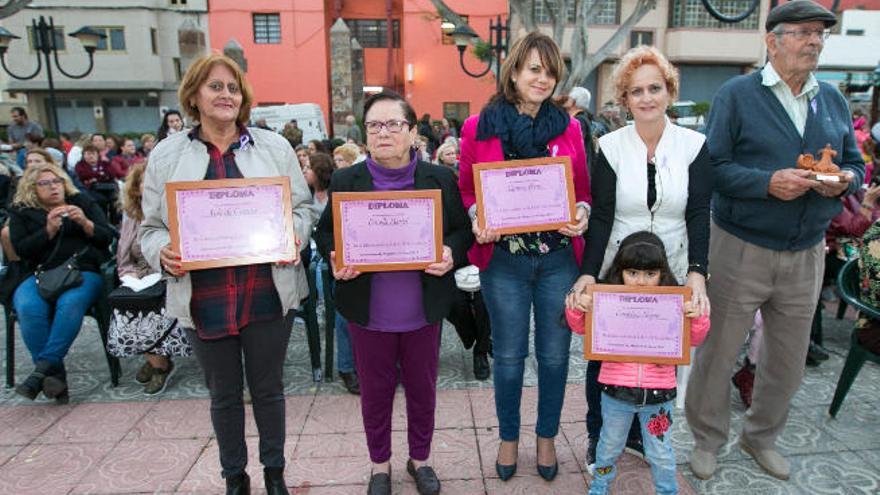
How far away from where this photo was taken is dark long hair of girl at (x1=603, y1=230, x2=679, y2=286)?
247cm

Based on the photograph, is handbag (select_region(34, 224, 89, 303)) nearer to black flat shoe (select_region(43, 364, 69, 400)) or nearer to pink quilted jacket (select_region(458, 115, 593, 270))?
black flat shoe (select_region(43, 364, 69, 400))

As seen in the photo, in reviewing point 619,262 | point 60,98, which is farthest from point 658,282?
point 60,98

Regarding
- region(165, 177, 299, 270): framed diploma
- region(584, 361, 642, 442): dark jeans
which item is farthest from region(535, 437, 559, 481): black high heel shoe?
region(165, 177, 299, 270): framed diploma

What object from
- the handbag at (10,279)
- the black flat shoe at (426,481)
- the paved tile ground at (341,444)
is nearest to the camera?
the black flat shoe at (426,481)

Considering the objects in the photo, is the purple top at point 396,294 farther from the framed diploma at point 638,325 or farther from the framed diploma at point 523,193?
the framed diploma at point 638,325

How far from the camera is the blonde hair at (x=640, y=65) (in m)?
2.53

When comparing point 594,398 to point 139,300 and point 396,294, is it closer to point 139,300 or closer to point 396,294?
point 396,294

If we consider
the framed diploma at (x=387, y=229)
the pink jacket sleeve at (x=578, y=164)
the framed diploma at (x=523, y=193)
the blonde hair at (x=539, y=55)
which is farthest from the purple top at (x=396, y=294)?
the pink jacket sleeve at (x=578, y=164)

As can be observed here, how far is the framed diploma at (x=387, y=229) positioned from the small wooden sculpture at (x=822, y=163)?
1.65 m

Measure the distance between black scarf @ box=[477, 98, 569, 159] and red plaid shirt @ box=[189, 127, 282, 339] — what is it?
110 centimetres

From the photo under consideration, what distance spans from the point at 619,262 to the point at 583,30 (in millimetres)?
13115

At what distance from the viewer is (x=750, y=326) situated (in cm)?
297

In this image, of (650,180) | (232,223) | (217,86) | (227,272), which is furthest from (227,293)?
(650,180)

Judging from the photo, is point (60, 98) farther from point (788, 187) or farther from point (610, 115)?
point (788, 187)
